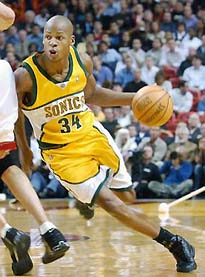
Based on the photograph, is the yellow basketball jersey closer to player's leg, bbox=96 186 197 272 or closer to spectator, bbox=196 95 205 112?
player's leg, bbox=96 186 197 272

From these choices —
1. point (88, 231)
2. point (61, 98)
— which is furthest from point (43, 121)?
point (88, 231)

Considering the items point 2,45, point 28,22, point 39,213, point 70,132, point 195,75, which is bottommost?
point 195,75

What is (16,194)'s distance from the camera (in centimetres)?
543

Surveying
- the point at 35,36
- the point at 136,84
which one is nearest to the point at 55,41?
the point at 136,84

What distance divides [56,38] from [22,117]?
63cm

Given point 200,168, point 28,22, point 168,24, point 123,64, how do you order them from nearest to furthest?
1. point 200,168
2. point 123,64
3. point 168,24
4. point 28,22

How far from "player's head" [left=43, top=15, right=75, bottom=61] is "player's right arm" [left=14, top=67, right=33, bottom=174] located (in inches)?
9.0

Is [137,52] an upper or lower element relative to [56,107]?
lower

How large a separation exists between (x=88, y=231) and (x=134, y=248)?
134 centimetres

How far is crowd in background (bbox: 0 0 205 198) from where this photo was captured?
1223cm

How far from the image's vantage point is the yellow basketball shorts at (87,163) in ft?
18.2

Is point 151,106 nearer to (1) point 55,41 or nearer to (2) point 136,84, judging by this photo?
(1) point 55,41

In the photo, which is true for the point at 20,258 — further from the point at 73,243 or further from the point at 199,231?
the point at 199,231

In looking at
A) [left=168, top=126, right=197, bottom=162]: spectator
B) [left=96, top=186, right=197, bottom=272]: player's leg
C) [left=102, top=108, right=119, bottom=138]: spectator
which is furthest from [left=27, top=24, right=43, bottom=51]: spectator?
[left=96, top=186, right=197, bottom=272]: player's leg
